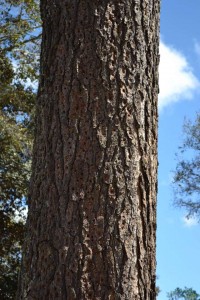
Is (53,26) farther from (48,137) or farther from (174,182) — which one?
(174,182)

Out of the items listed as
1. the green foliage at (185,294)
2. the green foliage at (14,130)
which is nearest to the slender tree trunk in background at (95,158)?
the green foliage at (14,130)

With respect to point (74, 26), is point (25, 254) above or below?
below

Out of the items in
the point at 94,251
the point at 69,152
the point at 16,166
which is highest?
the point at 16,166

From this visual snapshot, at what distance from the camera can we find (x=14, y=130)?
13391 mm

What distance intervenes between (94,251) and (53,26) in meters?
1.16

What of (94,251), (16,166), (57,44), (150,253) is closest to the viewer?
(94,251)

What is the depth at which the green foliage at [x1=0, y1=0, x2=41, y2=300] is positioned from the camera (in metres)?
13.2

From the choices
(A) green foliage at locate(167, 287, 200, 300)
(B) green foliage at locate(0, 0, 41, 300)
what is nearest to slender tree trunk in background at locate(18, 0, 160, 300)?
(B) green foliage at locate(0, 0, 41, 300)

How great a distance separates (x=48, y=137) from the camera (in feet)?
9.44

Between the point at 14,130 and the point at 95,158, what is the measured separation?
1083 cm

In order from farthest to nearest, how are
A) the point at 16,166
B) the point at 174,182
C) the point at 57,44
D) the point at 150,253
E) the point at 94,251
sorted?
the point at 174,182 → the point at 16,166 → the point at 57,44 → the point at 150,253 → the point at 94,251

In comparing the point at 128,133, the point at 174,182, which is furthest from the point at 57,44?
the point at 174,182

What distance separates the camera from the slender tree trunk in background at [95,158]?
8.68ft

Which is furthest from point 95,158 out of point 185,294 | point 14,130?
point 185,294
